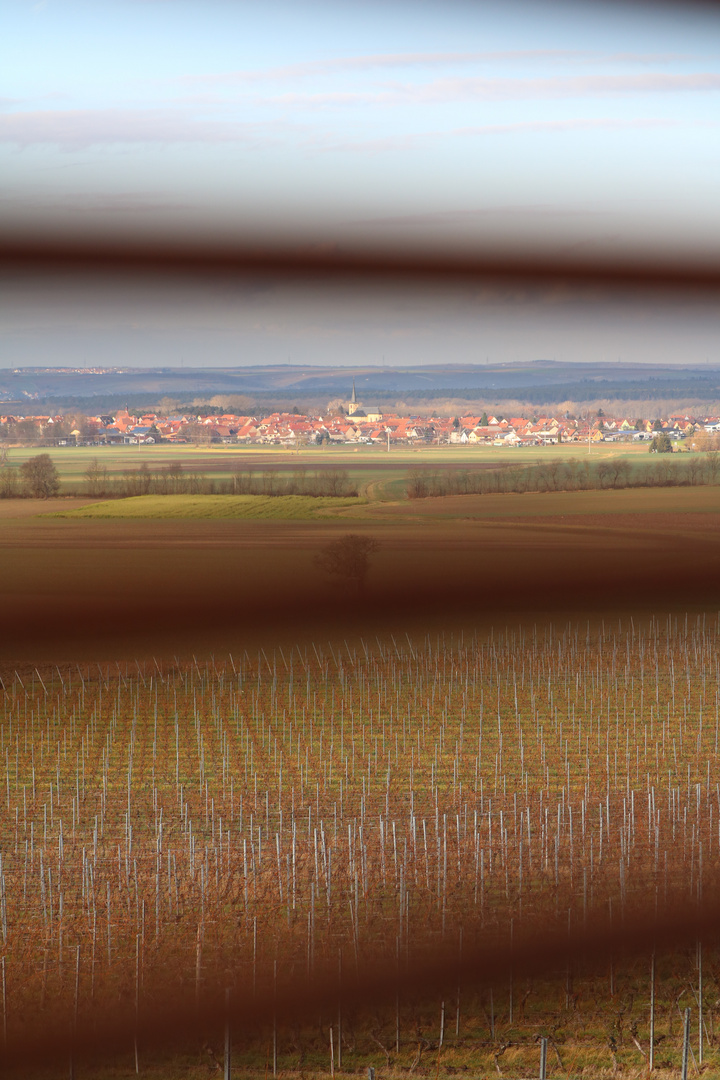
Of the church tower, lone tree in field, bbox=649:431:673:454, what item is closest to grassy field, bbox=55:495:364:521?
the church tower

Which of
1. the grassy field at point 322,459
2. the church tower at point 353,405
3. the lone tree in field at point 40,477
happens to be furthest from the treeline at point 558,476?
the lone tree in field at point 40,477

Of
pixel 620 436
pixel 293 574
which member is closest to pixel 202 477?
pixel 293 574

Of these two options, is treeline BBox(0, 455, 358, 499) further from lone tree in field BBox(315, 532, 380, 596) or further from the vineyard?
the vineyard

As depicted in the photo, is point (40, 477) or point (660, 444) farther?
point (660, 444)

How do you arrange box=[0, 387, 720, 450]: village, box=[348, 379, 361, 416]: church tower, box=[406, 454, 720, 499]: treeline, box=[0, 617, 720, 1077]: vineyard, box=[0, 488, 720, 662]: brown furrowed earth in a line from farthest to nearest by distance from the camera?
box=[406, 454, 720, 499]: treeline < box=[348, 379, 361, 416]: church tower < box=[0, 387, 720, 450]: village < box=[0, 488, 720, 662]: brown furrowed earth < box=[0, 617, 720, 1077]: vineyard

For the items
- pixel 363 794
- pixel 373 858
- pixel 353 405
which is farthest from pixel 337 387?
pixel 363 794

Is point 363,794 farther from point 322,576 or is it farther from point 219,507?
point 322,576

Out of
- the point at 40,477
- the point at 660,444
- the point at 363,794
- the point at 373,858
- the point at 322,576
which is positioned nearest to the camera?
the point at 40,477
